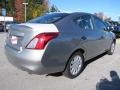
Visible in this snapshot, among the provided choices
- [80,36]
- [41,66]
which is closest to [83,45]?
[80,36]

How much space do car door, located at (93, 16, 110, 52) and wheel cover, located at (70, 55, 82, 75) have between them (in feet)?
4.54

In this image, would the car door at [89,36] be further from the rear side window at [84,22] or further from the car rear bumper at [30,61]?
the car rear bumper at [30,61]

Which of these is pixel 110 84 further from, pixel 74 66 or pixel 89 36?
pixel 89 36

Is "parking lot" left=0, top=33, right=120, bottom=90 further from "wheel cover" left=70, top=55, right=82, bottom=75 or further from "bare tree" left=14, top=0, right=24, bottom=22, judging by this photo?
"bare tree" left=14, top=0, right=24, bottom=22

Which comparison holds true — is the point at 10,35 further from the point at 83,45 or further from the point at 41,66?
the point at 83,45

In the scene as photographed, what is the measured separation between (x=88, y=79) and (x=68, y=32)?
137cm

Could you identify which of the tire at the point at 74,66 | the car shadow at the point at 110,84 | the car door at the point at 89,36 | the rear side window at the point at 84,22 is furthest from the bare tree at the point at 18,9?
the car shadow at the point at 110,84

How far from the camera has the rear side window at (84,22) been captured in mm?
6075

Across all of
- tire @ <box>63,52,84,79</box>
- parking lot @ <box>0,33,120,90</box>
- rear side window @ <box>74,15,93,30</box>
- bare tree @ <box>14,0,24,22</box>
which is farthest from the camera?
bare tree @ <box>14,0,24,22</box>

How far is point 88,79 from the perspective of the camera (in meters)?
5.98

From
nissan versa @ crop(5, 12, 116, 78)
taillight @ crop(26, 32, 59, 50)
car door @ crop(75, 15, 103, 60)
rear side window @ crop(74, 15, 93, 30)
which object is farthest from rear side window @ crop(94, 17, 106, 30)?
taillight @ crop(26, 32, 59, 50)

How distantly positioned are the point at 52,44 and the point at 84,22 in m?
1.69

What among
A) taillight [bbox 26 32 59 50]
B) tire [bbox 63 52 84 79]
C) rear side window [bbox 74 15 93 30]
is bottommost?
tire [bbox 63 52 84 79]

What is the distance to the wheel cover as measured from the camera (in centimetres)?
587
